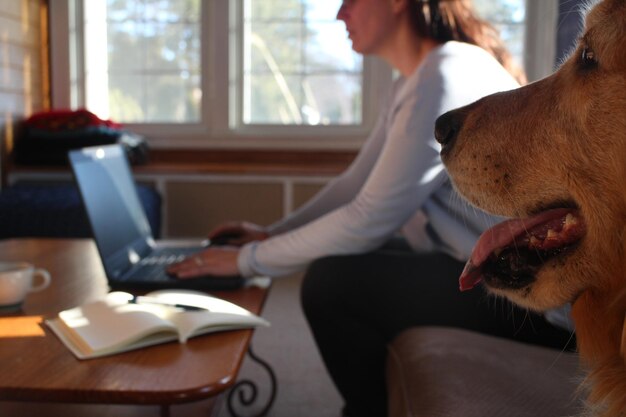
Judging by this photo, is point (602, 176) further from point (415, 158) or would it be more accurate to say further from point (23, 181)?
point (23, 181)

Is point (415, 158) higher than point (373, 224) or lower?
higher

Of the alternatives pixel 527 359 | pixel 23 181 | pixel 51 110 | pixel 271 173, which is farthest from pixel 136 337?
pixel 51 110

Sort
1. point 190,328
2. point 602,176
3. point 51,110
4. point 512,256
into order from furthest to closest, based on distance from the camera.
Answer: point 51,110, point 190,328, point 512,256, point 602,176

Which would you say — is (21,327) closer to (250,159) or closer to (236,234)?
(236,234)

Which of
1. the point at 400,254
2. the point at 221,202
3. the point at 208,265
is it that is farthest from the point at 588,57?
the point at 221,202

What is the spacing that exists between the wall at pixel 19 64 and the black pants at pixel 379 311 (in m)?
2.75

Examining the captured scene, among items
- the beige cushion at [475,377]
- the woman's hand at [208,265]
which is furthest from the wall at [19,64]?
the beige cushion at [475,377]

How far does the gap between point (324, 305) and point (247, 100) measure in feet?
9.43

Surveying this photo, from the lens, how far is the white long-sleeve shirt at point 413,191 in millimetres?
1338

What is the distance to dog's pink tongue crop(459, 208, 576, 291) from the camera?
88 centimetres

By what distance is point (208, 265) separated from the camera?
56.3 inches

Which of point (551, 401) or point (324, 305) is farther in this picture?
point (324, 305)

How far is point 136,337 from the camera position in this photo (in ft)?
3.24

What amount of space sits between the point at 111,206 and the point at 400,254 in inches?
27.0
